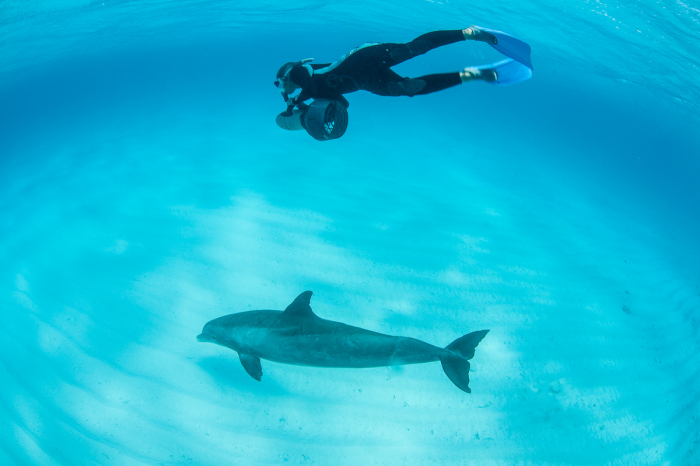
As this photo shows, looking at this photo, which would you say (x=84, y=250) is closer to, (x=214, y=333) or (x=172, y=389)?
(x=172, y=389)

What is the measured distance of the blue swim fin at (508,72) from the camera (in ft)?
11.1

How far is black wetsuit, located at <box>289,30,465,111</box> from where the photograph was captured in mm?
3654

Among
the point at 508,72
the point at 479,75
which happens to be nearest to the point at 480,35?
the point at 508,72

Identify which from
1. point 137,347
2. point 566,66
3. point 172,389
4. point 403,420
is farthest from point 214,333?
point 566,66

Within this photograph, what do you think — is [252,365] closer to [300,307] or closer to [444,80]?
[300,307]

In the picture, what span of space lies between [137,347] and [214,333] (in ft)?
6.96

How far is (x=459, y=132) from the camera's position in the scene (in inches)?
650

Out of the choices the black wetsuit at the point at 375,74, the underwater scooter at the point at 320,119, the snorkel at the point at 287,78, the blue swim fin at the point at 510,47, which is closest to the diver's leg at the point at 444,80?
Answer: the black wetsuit at the point at 375,74

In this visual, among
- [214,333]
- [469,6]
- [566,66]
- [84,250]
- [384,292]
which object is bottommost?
[84,250]

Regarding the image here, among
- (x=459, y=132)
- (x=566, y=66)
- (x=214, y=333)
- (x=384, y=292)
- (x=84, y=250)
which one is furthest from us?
(x=566, y=66)

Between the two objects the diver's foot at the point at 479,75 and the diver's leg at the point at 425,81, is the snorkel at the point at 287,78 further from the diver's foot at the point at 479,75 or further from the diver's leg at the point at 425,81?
the diver's foot at the point at 479,75

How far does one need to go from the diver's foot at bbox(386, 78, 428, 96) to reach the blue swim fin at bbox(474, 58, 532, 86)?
0.67 m

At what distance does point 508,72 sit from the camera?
11.8ft

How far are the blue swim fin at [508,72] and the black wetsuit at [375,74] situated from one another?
51 cm
